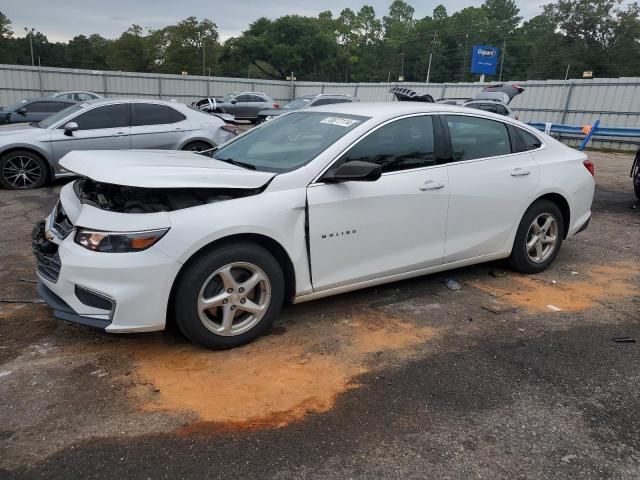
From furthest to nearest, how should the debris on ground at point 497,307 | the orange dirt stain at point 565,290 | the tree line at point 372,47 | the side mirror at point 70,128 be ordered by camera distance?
the tree line at point 372,47, the side mirror at point 70,128, the orange dirt stain at point 565,290, the debris on ground at point 497,307

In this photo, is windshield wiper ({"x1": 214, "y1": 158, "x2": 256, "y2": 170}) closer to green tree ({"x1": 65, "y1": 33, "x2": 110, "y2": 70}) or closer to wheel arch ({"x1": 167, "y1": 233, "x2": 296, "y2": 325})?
wheel arch ({"x1": 167, "y1": 233, "x2": 296, "y2": 325})

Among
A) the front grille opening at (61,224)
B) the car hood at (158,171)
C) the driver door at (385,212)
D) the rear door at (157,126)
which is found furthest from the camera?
the rear door at (157,126)

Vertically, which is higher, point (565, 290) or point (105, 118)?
point (105, 118)

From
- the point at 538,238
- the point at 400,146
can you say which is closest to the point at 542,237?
the point at 538,238

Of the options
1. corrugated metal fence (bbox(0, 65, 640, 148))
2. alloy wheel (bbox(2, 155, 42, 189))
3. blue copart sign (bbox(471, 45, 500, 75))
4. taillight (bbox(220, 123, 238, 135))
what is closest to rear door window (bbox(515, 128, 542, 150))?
taillight (bbox(220, 123, 238, 135))

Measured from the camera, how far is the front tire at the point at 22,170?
348 inches

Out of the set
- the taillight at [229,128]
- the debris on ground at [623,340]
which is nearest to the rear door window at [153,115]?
the taillight at [229,128]

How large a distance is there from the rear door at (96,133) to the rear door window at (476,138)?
6.37 metres

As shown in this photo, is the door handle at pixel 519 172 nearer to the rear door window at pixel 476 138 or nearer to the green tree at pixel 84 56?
the rear door window at pixel 476 138

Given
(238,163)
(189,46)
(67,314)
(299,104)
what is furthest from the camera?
(189,46)

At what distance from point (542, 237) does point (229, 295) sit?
333cm

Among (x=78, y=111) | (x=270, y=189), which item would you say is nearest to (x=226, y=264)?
(x=270, y=189)

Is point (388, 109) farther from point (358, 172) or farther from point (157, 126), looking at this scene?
point (157, 126)

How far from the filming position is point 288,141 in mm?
4262
